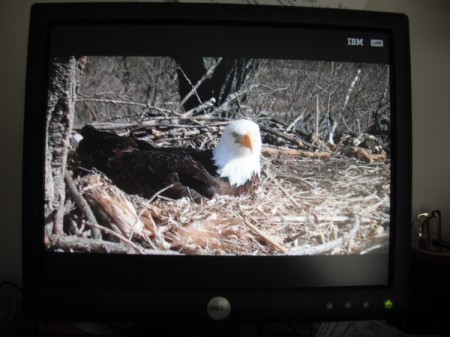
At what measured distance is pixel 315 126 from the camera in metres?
0.62

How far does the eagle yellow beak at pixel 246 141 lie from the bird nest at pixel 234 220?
0.09ft

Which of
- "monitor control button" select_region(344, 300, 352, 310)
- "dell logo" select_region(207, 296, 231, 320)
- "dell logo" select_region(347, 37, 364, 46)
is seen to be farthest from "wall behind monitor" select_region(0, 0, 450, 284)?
"dell logo" select_region(207, 296, 231, 320)

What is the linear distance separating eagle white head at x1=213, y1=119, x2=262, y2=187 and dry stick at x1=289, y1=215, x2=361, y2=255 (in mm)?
155

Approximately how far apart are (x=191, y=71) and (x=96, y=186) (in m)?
0.26

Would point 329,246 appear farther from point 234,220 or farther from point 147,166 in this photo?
point 147,166

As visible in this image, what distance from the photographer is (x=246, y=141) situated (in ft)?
2.00

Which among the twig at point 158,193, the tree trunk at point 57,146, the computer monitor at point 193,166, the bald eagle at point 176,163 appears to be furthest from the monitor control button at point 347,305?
the tree trunk at point 57,146
